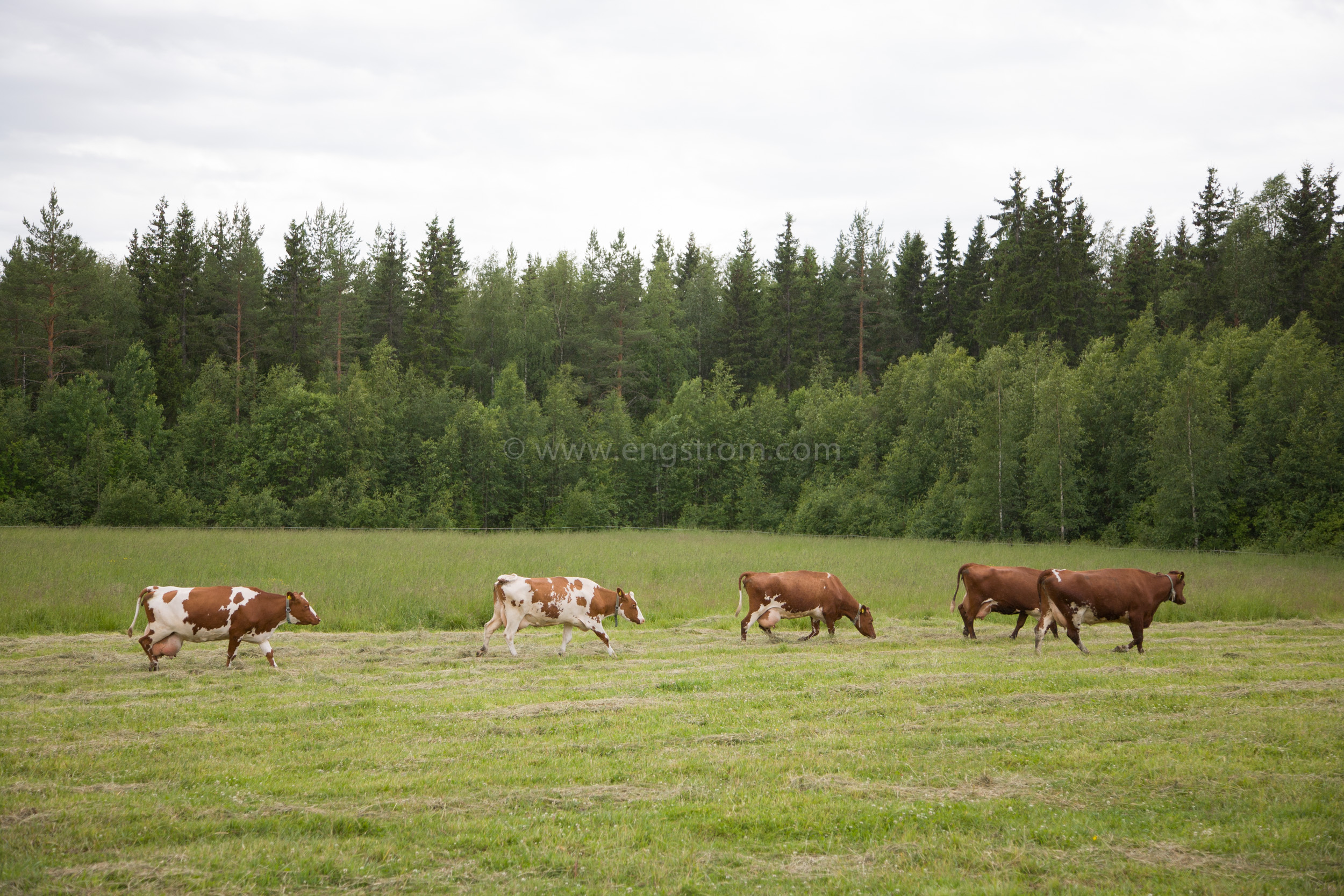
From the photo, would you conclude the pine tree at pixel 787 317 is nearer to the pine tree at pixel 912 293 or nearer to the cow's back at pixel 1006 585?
the pine tree at pixel 912 293

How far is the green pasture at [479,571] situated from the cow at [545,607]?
4.26 metres

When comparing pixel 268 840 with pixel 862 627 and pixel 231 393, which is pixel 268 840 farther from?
pixel 231 393

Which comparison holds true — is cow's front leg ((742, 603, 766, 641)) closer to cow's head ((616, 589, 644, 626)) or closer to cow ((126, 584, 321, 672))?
cow's head ((616, 589, 644, 626))

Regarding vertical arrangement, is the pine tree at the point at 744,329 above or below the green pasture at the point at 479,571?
above

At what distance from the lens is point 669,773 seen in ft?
26.8

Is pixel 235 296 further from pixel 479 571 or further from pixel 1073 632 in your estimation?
pixel 1073 632

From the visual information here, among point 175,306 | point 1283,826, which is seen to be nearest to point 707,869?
point 1283,826

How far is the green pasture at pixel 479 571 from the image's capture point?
19844mm

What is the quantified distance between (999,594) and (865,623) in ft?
10.1

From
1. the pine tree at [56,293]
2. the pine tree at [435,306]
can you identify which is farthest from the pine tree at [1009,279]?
the pine tree at [56,293]

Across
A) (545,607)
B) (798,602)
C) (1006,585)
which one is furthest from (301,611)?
(1006,585)

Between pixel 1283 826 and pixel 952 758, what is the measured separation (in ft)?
9.13

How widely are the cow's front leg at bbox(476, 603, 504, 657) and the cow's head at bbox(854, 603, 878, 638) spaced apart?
752cm

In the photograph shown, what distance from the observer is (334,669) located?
1369 centimetres
